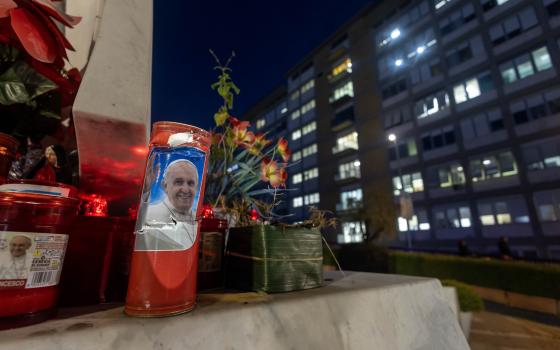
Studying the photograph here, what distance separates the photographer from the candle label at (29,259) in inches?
29.3

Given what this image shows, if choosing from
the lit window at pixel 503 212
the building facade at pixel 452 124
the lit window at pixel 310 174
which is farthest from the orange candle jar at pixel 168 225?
the lit window at pixel 310 174

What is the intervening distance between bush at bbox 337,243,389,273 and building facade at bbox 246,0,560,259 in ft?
19.2

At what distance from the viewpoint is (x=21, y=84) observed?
1.10m

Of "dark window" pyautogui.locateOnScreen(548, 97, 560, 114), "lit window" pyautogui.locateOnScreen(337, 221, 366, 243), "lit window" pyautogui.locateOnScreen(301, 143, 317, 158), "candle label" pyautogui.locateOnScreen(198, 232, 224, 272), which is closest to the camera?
"candle label" pyautogui.locateOnScreen(198, 232, 224, 272)

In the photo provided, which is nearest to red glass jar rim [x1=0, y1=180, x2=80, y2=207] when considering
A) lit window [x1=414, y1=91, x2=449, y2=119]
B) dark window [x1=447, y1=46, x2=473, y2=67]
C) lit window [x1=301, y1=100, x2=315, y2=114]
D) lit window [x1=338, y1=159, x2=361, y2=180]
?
lit window [x1=414, y1=91, x2=449, y2=119]

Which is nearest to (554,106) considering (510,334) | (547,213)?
(547,213)

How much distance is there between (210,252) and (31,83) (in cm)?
108

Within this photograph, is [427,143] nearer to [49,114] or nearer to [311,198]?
[311,198]

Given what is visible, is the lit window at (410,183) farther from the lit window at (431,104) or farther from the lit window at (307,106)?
the lit window at (307,106)

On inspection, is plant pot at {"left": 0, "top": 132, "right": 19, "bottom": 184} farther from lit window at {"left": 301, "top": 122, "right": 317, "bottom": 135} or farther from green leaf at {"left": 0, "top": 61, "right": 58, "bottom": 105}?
lit window at {"left": 301, "top": 122, "right": 317, "bottom": 135}

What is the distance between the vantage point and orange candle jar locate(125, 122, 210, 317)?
34.9 inches

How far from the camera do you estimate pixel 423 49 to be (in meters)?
20.8

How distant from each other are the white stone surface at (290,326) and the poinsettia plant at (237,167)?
64 cm

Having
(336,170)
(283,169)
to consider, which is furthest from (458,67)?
(283,169)
